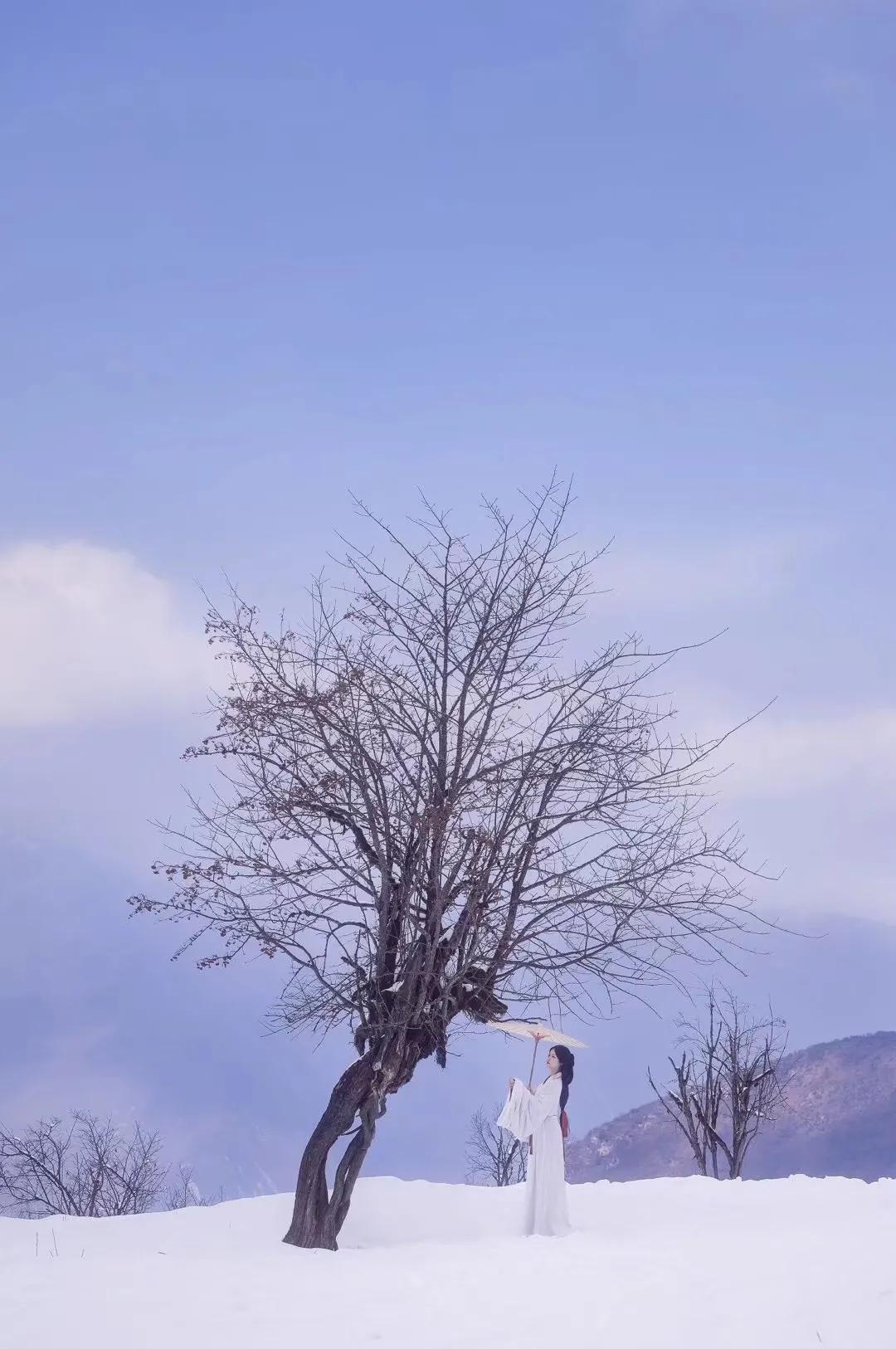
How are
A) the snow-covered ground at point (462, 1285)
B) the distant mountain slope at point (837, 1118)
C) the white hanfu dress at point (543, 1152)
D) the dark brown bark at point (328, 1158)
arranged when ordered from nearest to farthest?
Result: the snow-covered ground at point (462, 1285)
the dark brown bark at point (328, 1158)
the white hanfu dress at point (543, 1152)
the distant mountain slope at point (837, 1118)

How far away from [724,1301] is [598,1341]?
965mm

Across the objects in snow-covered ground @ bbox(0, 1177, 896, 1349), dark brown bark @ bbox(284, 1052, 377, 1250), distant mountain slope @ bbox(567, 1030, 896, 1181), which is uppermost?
distant mountain slope @ bbox(567, 1030, 896, 1181)

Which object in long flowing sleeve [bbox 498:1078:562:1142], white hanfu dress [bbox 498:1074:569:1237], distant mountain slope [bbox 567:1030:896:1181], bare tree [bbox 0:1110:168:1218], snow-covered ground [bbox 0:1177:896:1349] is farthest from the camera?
distant mountain slope [bbox 567:1030:896:1181]

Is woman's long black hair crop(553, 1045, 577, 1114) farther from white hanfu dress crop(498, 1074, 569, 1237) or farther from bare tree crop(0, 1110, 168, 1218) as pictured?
bare tree crop(0, 1110, 168, 1218)

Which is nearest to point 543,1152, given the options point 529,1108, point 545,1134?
point 545,1134

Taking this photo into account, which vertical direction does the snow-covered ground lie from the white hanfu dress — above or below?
below

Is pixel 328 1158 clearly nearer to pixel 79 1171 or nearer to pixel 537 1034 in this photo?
pixel 537 1034

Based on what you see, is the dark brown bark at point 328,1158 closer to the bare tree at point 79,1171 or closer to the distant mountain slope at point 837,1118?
the bare tree at point 79,1171

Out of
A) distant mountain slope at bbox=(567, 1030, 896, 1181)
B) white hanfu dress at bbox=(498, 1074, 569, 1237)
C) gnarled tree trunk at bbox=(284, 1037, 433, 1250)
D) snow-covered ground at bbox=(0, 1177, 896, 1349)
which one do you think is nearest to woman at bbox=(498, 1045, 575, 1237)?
white hanfu dress at bbox=(498, 1074, 569, 1237)

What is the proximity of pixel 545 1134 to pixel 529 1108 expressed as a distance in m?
0.31

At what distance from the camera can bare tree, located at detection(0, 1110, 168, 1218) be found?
30.5 m

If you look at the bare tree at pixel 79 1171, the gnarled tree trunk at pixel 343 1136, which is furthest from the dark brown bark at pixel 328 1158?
the bare tree at pixel 79 1171

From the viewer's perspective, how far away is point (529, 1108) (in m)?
13.2

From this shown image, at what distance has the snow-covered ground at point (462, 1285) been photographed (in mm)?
7426
